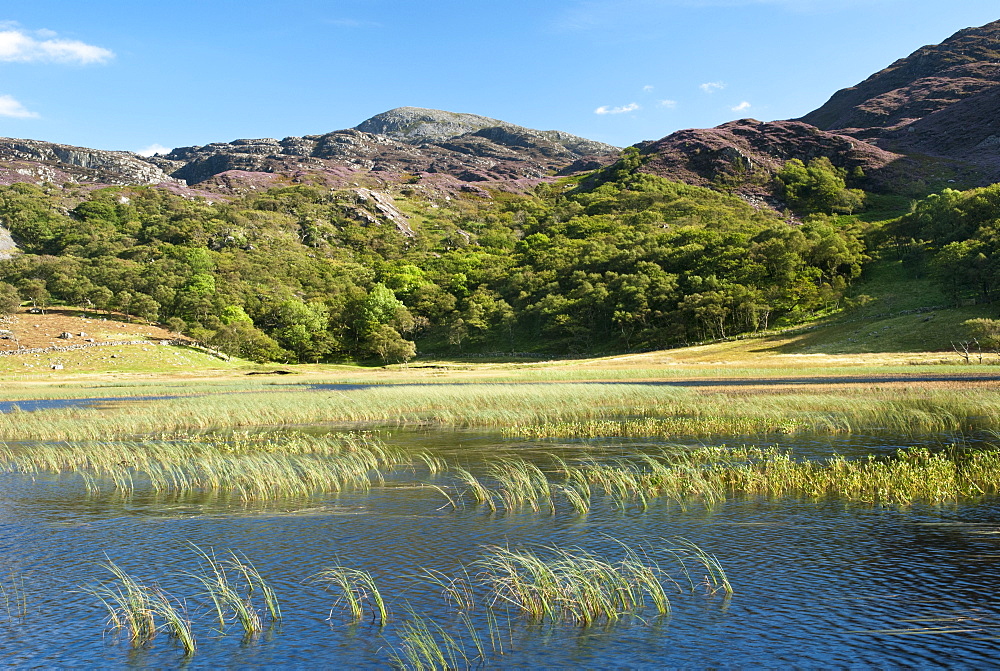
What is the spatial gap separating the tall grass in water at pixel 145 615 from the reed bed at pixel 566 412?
2168 centimetres

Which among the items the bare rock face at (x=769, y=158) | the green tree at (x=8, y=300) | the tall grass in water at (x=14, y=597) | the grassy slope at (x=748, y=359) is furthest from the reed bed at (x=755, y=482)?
the bare rock face at (x=769, y=158)

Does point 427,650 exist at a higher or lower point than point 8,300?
lower

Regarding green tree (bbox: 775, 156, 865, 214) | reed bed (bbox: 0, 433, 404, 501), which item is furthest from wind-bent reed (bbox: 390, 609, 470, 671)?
green tree (bbox: 775, 156, 865, 214)

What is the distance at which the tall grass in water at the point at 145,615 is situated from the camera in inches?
441

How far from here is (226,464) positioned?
82.6ft

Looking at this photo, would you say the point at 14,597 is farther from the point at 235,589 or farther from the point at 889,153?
the point at 889,153

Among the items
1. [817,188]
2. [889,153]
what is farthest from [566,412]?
[889,153]

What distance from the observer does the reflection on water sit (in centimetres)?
1032

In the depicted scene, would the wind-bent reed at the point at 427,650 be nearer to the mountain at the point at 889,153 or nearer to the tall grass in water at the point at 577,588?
the tall grass in water at the point at 577,588

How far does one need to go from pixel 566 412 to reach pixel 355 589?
2795 centimetres

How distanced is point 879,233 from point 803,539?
122 metres

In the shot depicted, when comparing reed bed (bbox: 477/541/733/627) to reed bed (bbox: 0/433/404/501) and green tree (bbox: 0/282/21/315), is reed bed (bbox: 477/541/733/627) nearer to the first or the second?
reed bed (bbox: 0/433/404/501)

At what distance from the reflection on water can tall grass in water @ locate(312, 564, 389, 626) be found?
27cm

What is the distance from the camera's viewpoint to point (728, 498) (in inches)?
761
